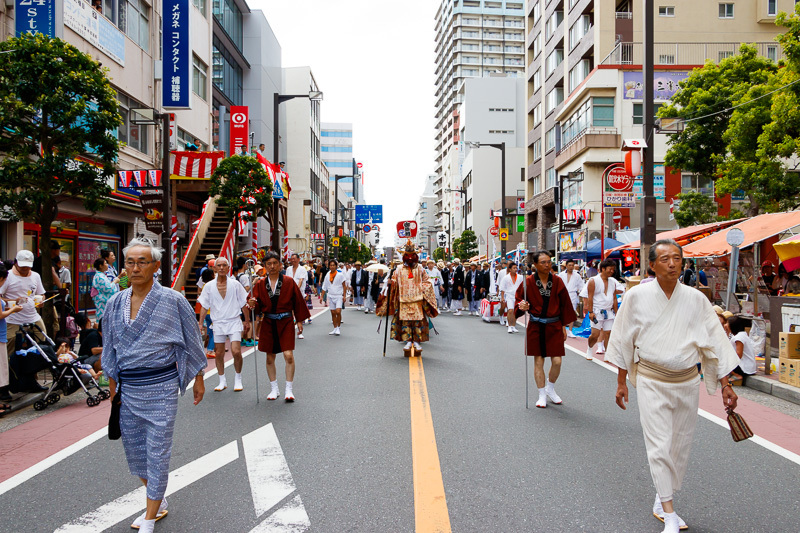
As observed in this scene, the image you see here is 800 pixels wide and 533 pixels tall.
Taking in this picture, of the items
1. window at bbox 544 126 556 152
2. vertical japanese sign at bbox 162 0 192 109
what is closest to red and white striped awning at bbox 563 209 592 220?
window at bbox 544 126 556 152

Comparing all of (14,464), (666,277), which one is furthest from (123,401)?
(666,277)

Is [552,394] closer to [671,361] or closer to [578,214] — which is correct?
[671,361]

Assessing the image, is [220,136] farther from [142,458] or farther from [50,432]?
[142,458]

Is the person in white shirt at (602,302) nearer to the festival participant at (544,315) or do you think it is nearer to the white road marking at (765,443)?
the white road marking at (765,443)

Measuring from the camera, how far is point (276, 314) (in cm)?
738

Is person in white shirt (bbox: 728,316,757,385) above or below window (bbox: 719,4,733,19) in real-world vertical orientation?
below

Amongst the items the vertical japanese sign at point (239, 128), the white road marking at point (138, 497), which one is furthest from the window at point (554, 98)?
the white road marking at point (138, 497)

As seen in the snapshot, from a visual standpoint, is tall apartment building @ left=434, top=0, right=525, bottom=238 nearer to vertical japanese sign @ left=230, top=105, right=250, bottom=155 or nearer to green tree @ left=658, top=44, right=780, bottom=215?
vertical japanese sign @ left=230, top=105, right=250, bottom=155

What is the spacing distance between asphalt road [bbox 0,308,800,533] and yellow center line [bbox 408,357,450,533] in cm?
5

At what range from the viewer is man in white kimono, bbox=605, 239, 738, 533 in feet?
12.1

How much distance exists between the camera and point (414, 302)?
1088cm

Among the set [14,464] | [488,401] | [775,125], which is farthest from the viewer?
[775,125]

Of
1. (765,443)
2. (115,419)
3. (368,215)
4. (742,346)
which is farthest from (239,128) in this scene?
(368,215)

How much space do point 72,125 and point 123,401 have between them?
6.70 metres
